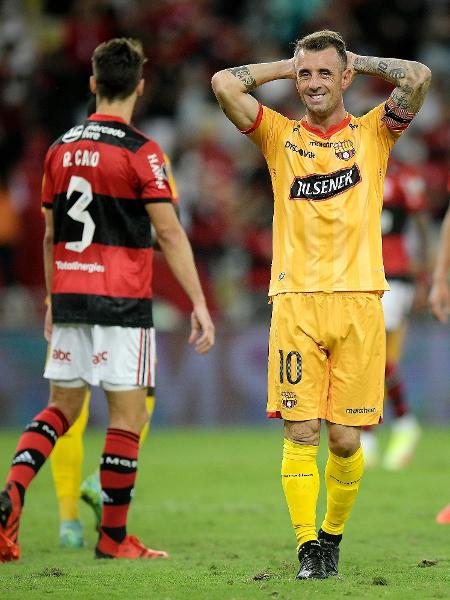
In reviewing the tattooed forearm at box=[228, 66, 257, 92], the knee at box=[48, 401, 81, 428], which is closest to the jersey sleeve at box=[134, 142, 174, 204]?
the tattooed forearm at box=[228, 66, 257, 92]

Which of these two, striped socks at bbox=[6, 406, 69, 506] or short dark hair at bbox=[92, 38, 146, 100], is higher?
short dark hair at bbox=[92, 38, 146, 100]

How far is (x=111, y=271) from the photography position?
636cm

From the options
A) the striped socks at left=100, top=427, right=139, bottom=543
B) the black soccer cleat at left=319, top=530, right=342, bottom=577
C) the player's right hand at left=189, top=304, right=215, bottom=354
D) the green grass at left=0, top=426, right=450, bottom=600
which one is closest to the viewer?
the green grass at left=0, top=426, right=450, bottom=600

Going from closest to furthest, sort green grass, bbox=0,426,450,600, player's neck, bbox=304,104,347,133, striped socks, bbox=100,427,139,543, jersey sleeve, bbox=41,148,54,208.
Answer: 1. green grass, bbox=0,426,450,600
2. player's neck, bbox=304,104,347,133
3. striped socks, bbox=100,427,139,543
4. jersey sleeve, bbox=41,148,54,208

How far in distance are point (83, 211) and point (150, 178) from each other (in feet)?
1.29

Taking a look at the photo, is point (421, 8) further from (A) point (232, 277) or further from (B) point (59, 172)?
(B) point (59, 172)

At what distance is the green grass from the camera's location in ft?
17.1

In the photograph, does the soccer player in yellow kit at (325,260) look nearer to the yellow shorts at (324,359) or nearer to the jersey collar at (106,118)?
the yellow shorts at (324,359)

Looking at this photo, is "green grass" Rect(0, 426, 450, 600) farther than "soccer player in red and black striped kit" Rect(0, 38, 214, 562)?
No

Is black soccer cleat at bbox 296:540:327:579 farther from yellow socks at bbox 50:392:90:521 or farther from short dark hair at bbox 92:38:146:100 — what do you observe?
short dark hair at bbox 92:38:146:100

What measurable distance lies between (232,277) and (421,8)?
6234 mm

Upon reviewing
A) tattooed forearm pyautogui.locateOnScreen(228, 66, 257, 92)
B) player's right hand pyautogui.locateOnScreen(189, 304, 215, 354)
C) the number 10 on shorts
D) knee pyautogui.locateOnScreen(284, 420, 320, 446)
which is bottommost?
knee pyautogui.locateOnScreen(284, 420, 320, 446)

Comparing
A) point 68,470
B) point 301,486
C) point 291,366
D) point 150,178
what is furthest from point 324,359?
point 68,470

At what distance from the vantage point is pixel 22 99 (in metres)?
16.2
